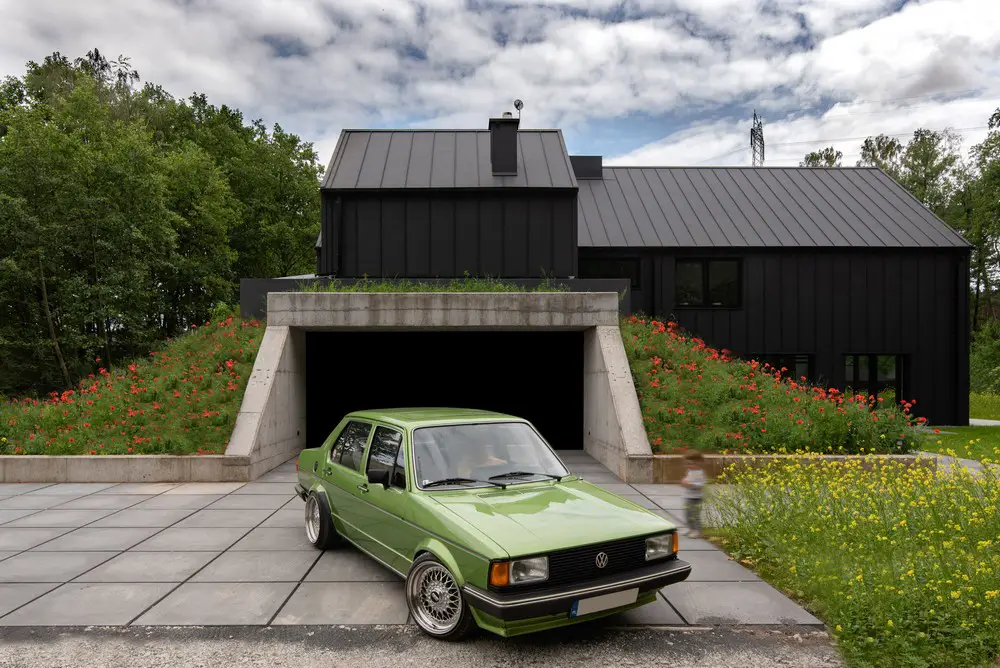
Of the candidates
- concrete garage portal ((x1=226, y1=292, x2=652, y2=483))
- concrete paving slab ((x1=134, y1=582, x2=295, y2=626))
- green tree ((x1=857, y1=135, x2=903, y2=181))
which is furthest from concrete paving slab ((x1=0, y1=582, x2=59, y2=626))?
green tree ((x1=857, y1=135, x2=903, y2=181))

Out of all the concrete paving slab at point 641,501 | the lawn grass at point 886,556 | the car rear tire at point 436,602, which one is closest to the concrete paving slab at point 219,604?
the car rear tire at point 436,602

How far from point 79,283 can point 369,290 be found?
14.5 metres

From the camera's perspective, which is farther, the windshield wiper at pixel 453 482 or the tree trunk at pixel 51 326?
the tree trunk at pixel 51 326

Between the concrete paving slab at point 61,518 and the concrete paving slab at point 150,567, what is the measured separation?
6.08ft

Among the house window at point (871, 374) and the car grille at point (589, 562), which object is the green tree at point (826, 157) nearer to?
the house window at point (871, 374)

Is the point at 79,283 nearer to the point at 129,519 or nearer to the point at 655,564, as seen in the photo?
the point at 129,519

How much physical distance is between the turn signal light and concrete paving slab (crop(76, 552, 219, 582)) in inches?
134

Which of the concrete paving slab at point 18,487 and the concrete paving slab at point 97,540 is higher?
the concrete paving slab at point 97,540

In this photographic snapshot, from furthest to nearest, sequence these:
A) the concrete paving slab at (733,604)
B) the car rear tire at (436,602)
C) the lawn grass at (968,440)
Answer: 1. the lawn grass at (968,440)
2. the concrete paving slab at (733,604)
3. the car rear tire at (436,602)

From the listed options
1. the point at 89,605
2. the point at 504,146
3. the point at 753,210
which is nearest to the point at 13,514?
the point at 89,605

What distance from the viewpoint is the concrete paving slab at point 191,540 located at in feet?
20.8

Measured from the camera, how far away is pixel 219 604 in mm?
4879

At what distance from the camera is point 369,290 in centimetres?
1310

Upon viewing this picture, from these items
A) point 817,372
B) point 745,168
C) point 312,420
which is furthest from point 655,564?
point 745,168
